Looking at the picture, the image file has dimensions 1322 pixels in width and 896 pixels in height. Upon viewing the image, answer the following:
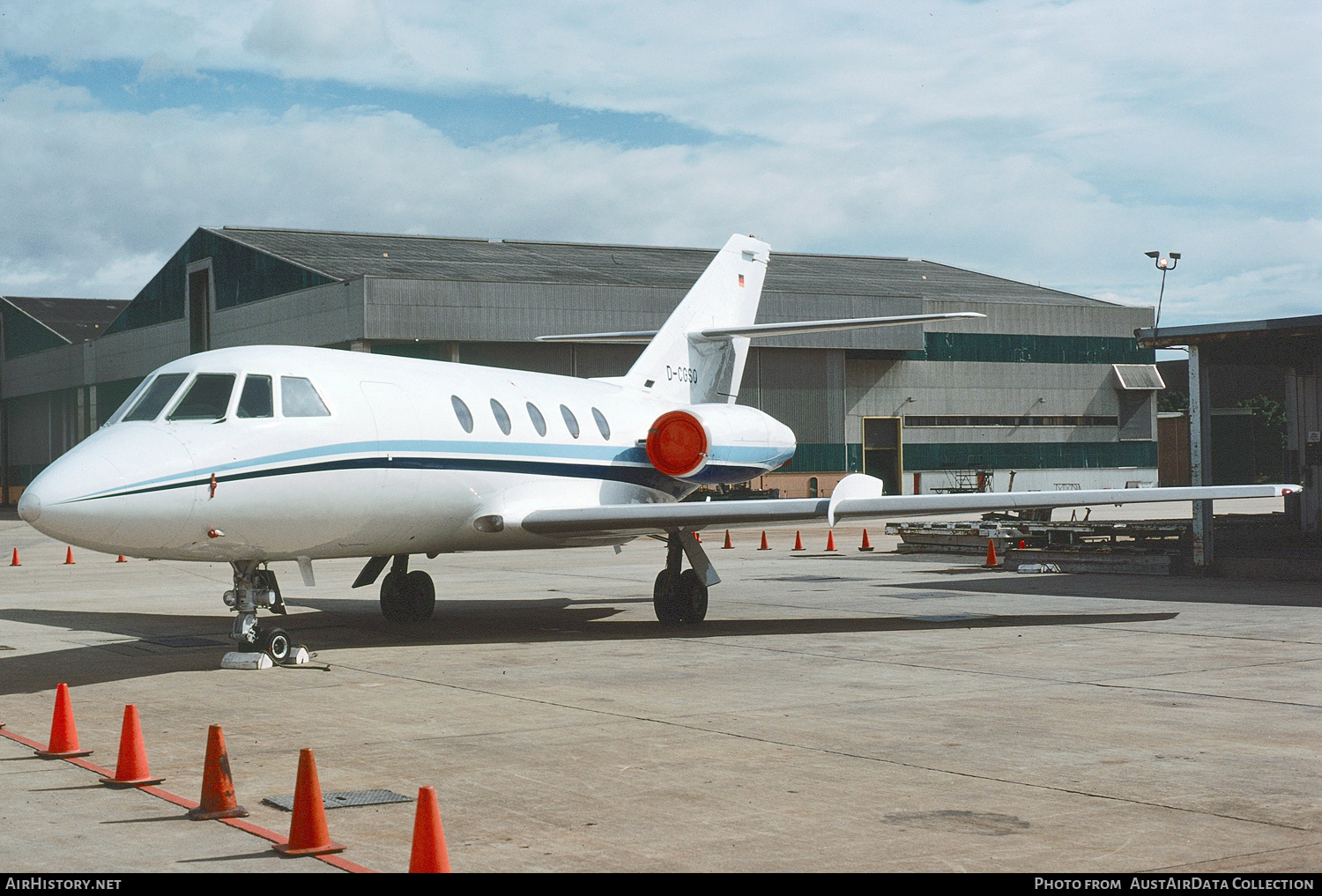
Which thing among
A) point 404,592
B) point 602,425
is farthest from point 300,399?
point 602,425

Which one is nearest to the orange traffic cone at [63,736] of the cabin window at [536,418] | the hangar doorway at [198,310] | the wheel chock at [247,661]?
the wheel chock at [247,661]

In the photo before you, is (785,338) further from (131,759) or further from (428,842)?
(428,842)

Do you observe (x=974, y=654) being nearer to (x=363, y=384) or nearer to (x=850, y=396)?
(x=363, y=384)

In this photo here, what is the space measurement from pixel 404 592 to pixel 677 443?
3854mm

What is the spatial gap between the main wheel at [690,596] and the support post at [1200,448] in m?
8.93

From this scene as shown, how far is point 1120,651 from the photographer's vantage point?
13.2m

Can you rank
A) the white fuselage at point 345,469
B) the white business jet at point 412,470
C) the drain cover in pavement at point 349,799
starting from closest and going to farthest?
1. the drain cover in pavement at point 349,799
2. the white fuselage at point 345,469
3. the white business jet at point 412,470

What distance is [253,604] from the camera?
41.5 ft

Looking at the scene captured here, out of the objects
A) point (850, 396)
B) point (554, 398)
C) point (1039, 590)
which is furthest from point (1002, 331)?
point (554, 398)

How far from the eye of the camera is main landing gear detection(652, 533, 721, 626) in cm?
1623

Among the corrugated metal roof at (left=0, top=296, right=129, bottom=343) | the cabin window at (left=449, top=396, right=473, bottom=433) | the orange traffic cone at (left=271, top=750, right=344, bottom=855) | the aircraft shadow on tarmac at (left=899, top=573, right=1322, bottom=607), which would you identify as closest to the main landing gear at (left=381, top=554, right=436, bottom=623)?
the cabin window at (left=449, top=396, right=473, bottom=433)

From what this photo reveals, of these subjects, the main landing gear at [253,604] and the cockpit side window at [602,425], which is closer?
the main landing gear at [253,604]

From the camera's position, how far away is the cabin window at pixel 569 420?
656 inches

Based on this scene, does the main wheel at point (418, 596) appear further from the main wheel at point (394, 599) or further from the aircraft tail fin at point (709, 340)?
the aircraft tail fin at point (709, 340)
